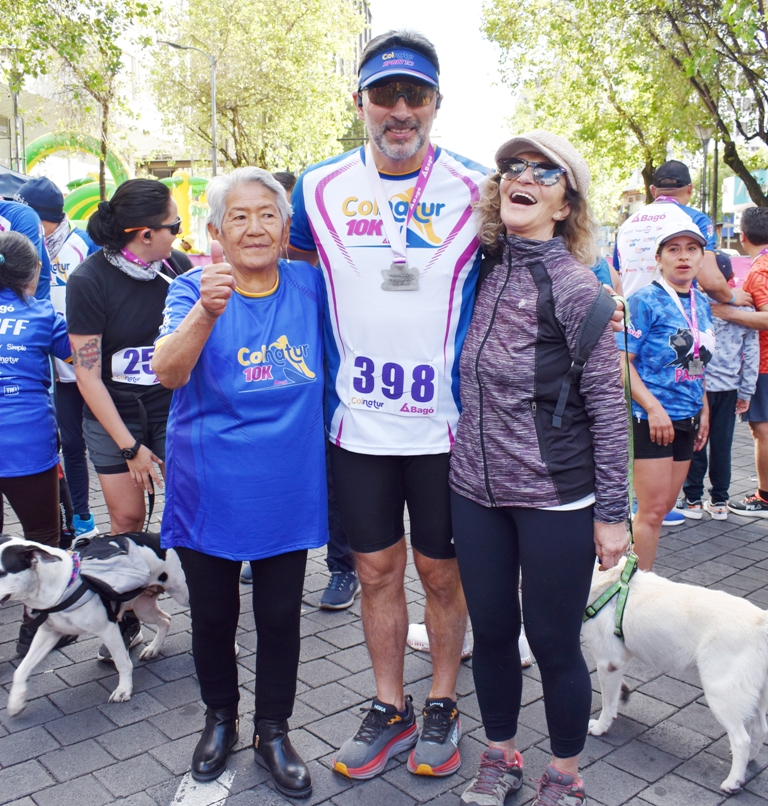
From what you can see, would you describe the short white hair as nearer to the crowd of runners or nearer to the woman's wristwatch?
the crowd of runners

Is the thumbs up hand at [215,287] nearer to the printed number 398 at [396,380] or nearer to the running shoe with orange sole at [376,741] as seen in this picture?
the printed number 398 at [396,380]

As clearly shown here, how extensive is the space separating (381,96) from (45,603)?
2401mm

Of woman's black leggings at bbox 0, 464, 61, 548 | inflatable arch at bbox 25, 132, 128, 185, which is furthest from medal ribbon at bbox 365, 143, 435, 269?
inflatable arch at bbox 25, 132, 128, 185

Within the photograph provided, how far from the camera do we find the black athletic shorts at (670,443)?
4070mm

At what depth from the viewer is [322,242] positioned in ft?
9.55

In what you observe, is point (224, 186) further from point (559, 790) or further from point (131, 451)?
point (559, 790)

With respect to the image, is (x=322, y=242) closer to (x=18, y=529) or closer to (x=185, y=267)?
(x=185, y=267)

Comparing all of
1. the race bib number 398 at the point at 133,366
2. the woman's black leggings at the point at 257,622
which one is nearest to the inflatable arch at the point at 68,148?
the race bib number 398 at the point at 133,366

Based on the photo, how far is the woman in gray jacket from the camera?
8.16ft

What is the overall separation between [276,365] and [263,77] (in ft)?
107

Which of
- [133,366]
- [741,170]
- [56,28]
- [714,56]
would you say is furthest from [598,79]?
[133,366]

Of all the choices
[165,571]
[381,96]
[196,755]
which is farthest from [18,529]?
[381,96]

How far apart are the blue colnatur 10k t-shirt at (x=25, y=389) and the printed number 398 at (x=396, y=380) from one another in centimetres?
194

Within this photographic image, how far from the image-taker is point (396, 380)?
2.83m
